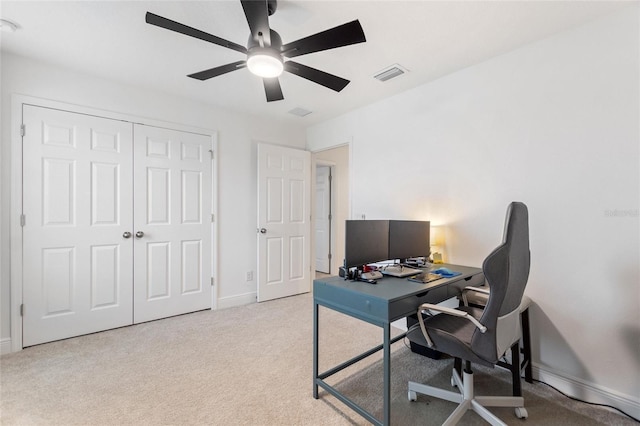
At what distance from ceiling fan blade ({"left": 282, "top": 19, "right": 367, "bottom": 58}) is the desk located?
1.42 m

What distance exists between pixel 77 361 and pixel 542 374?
11.6 ft

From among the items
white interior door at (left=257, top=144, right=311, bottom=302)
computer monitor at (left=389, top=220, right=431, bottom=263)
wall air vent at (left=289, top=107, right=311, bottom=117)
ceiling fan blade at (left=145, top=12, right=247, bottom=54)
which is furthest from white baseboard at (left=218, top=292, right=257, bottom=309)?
ceiling fan blade at (left=145, top=12, right=247, bottom=54)

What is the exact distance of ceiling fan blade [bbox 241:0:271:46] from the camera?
4.60ft

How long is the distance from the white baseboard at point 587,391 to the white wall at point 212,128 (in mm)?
3110

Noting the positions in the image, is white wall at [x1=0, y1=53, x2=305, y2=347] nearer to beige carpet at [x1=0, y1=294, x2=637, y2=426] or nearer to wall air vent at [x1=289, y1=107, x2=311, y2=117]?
wall air vent at [x1=289, y1=107, x2=311, y2=117]

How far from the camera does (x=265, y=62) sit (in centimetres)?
175

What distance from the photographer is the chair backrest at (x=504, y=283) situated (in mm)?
1324

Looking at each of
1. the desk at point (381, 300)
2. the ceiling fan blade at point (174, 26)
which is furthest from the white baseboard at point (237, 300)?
the ceiling fan blade at point (174, 26)

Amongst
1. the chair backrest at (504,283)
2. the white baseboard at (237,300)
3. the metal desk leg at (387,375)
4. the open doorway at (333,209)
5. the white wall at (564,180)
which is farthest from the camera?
the open doorway at (333,209)

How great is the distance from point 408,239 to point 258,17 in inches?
73.3

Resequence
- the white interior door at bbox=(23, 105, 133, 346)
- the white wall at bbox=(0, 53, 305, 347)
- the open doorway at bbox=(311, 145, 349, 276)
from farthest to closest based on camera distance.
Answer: the open doorway at bbox=(311, 145, 349, 276) → the white interior door at bbox=(23, 105, 133, 346) → the white wall at bbox=(0, 53, 305, 347)

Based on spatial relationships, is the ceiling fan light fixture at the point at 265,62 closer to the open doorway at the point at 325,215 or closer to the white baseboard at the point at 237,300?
the white baseboard at the point at 237,300

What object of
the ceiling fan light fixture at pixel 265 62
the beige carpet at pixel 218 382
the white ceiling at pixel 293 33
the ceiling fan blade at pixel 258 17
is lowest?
the beige carpet at pixel 218 382

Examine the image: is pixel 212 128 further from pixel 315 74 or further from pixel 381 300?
pixel 381 300
